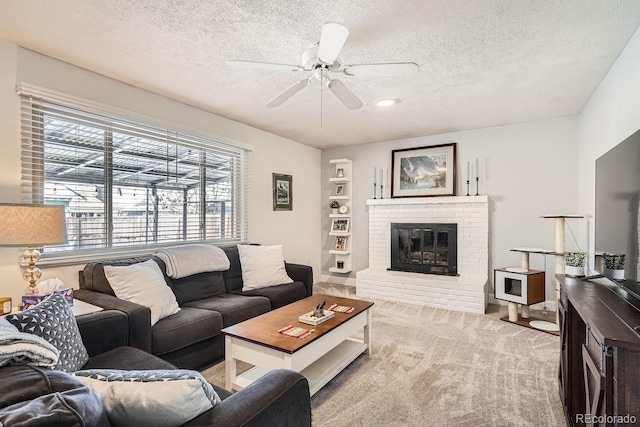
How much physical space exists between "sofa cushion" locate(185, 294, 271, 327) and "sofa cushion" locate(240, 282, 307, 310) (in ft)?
0.41

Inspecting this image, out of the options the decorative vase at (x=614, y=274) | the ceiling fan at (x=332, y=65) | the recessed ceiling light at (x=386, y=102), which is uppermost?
the recessed ceiling light at (x=386, y=102)

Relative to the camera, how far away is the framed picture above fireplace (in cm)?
465

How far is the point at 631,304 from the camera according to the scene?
1.57 metres

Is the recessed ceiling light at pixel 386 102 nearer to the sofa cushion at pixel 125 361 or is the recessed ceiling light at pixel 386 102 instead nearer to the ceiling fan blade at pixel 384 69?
the ceiling fan blade at pixel 384 69

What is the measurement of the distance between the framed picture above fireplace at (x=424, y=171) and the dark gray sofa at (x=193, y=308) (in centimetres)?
240

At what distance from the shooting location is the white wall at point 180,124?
2287mm

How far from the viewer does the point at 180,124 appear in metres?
3.45

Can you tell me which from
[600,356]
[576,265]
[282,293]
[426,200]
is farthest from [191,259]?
[576,265]

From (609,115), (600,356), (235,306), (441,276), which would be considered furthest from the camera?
(441,276)

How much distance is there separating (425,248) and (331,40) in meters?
3.64

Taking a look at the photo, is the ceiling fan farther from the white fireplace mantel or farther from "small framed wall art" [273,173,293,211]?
the white fireplace mantel

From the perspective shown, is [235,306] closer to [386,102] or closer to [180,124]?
[180,124]

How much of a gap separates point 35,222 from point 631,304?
3.20 meters

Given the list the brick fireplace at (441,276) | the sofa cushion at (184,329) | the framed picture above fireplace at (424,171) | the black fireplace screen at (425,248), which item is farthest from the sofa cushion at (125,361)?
the framed picture above fireplace at (424,171)
